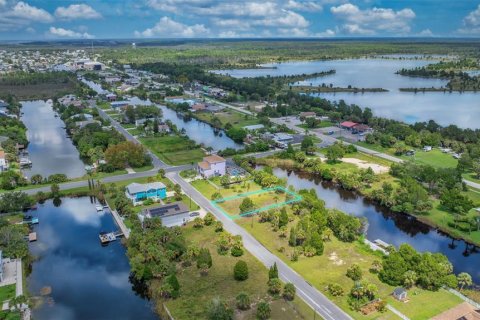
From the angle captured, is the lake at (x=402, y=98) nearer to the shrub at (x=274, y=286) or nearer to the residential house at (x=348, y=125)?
the residential house at (x=348, y=125)

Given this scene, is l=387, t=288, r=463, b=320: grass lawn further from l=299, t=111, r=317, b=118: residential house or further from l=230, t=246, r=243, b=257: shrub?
l=299, t=111, r=317, b=118: residential house

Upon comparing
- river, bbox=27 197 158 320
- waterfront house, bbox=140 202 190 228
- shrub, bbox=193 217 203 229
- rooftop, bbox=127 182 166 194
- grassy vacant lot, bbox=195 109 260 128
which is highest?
grassy vacant lot, bbox=195 109 260 128

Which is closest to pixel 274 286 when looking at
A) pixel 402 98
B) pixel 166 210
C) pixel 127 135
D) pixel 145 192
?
pixel 166 210

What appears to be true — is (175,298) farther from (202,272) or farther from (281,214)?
(281,214)

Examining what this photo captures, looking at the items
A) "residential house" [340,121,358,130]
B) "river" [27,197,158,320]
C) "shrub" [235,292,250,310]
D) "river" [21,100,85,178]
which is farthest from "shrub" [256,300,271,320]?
"residential house" [340,121,358,130]

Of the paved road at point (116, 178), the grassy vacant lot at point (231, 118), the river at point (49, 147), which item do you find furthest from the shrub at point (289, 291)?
the grassy vacant lot at point (231, 118)

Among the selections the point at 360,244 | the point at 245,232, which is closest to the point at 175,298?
the point at 245,232
